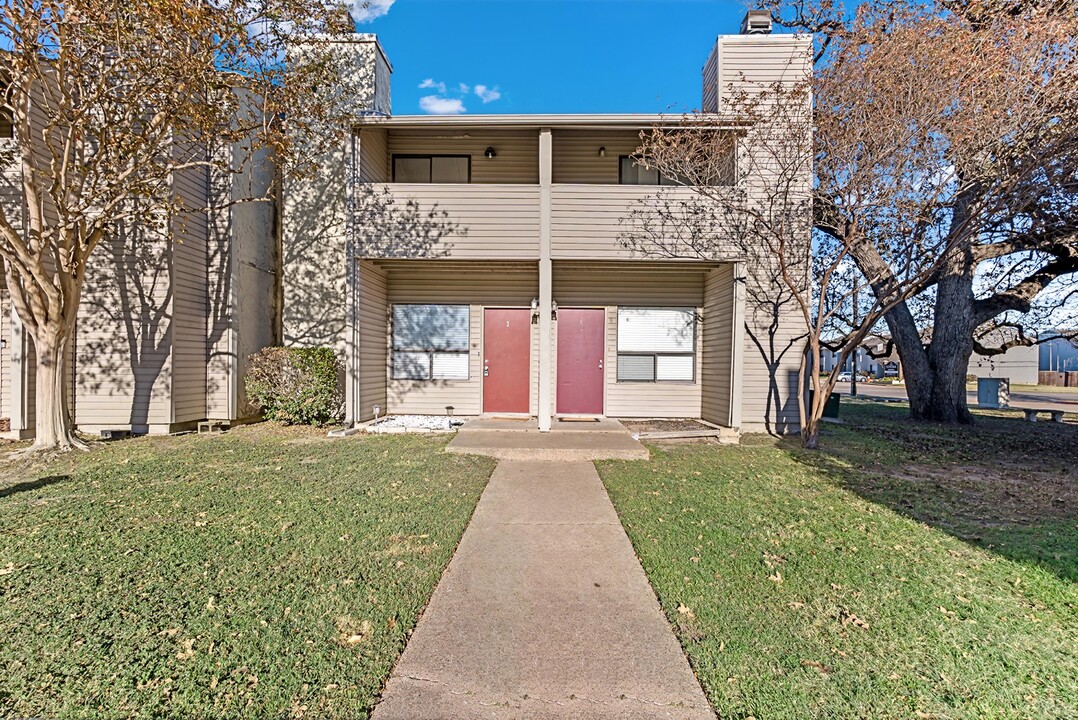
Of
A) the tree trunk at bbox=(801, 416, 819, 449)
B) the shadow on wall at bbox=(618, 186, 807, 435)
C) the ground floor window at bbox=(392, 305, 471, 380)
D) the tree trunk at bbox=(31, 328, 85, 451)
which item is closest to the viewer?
the tree trunk at bbox=(31, 328, 85, 451)

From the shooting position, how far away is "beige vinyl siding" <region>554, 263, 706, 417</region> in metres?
9.68

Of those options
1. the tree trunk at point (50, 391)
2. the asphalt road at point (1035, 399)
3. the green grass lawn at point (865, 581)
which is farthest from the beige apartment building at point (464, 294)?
the asphalt road at point (1035, 399)

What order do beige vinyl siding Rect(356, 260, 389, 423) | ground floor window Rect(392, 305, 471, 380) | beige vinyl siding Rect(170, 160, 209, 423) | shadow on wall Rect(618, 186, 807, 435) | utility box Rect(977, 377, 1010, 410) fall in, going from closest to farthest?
beige vinyl siding Rect(170, 160, 209, 423), shadow on wall Rect(618, 186, 807, 435), beige vinyl siding Rect(356, 260, 389, 423), ground floor window Rect(392, 305, 471, 380), utility box Rect(977, 377, 1010, 410)

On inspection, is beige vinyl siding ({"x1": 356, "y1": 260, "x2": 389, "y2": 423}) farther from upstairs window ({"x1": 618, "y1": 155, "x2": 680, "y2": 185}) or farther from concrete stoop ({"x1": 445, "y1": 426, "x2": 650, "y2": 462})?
upstairs window ({"x1": 618, "y1": 155, "x2": 680, "y2": 185})

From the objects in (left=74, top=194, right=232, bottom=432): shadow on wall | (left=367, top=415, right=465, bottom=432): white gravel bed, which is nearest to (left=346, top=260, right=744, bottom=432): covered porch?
(left=367, top=415, right=465, bottom=432): white gravel bed

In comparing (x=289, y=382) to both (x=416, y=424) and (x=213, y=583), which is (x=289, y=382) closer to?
(x=416, y=424)

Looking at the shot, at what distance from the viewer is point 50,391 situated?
21.5 feet

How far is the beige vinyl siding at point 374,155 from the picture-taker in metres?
8.51

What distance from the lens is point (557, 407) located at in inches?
383

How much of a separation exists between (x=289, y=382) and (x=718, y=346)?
306 inches

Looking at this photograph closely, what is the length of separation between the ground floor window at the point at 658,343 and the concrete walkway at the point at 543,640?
6.01 m

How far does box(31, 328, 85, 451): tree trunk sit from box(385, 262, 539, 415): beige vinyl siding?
4.71 metres

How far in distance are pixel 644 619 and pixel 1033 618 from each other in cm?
225

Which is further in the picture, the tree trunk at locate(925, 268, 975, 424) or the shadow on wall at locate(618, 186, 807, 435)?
the tree trunk at locate(925, 268, 975, 424)
